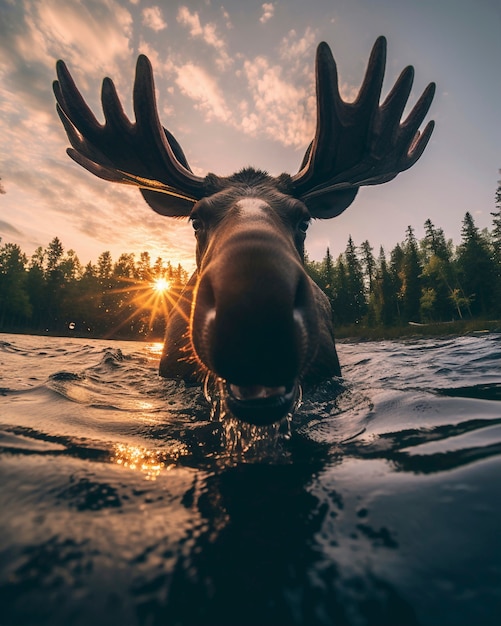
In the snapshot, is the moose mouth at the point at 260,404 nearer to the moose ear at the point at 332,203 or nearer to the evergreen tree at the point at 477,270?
the moose ear at the point at 332,203

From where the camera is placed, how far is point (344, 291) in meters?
64.9

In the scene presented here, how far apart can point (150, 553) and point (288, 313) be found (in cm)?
117

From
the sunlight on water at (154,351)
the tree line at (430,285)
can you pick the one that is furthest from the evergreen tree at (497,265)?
the sunlight on water at (154,351)

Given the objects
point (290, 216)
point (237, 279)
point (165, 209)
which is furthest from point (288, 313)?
point (165, 209)

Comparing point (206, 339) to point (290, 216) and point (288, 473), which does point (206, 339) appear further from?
point (290, 216)

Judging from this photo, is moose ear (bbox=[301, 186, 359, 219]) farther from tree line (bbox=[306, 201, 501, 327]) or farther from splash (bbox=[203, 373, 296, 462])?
tree line (bbox=[306, 201, 501, 327])

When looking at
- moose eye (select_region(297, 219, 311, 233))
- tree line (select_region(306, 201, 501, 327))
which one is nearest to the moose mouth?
moose eye (select_region(297, 219, 311, 233))

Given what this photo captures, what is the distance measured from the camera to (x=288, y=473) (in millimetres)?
1857

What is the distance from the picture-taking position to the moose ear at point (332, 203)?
548 centimetres

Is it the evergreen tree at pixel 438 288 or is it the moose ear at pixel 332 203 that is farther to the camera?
the evergreen tree at pixel 438 288

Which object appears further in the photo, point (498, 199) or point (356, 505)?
point (498, 199)

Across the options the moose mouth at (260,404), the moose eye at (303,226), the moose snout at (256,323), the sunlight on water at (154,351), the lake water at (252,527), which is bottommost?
the lake water at (252,527)

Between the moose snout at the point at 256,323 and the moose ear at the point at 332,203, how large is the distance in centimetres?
398

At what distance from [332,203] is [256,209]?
303 cm
